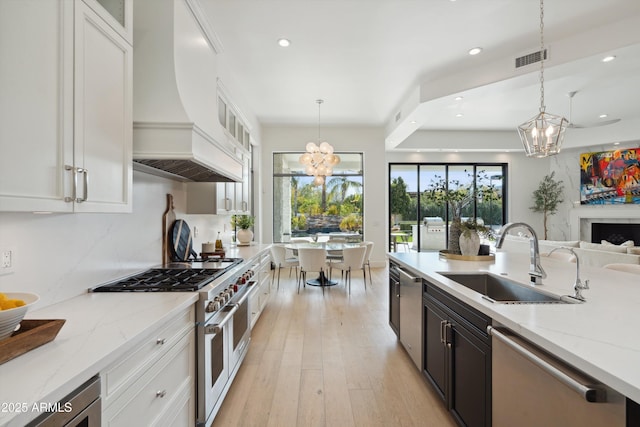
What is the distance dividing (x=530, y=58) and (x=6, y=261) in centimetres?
494

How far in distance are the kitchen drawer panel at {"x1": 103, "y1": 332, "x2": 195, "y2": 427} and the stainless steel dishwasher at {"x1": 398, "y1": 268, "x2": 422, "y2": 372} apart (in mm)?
1631

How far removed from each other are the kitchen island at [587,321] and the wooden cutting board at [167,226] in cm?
213

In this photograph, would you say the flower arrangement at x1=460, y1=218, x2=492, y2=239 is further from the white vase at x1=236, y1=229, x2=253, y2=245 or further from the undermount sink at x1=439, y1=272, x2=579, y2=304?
the white vase at x1=236, y1=229, x2=253, y2=245

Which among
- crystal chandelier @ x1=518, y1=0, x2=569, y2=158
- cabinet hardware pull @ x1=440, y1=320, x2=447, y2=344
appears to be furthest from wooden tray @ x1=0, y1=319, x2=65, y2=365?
crystal chandelier @ x1=518, y1=0, x2=569, y2=158

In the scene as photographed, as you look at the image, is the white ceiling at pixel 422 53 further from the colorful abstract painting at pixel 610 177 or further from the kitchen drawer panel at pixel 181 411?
the kitchen drawer panel at pixel 181 411

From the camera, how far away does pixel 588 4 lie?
287 centimetres

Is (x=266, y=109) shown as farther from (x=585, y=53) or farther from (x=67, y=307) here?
(x=67, y=307)

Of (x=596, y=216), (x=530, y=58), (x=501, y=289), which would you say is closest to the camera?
(x=501, y=289)

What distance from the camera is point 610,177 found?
715 cm

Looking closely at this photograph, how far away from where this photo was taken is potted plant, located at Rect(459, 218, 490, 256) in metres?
2.73

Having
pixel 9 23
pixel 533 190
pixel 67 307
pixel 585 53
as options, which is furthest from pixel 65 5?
pixel 533 190

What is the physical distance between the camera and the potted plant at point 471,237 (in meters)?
2.73

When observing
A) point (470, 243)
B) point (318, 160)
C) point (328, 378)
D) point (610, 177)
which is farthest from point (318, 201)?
point (610, 177)

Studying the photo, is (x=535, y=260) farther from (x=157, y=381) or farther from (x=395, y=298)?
(x=157, y=381)
